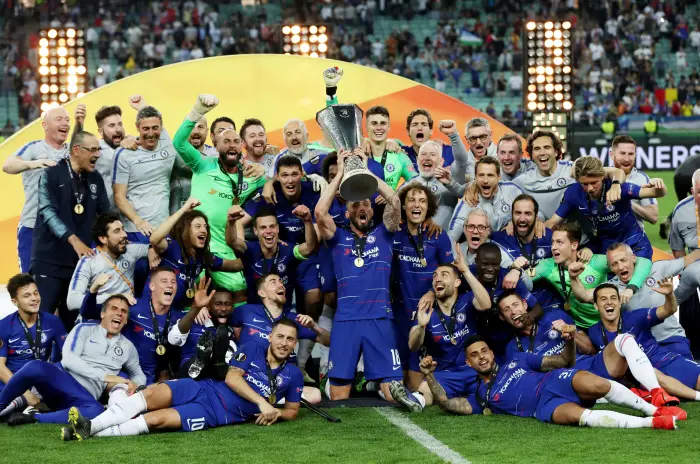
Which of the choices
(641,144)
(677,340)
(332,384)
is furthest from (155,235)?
(641,144)

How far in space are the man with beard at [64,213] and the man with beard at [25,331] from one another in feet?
1.82

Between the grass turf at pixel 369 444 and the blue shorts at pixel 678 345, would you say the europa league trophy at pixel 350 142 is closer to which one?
the grass turf at pixel 369 444

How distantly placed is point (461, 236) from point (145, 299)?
88.2 inches

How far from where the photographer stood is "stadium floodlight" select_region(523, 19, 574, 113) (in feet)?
42.6

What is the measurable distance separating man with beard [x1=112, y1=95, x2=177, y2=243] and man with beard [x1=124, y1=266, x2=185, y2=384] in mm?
727

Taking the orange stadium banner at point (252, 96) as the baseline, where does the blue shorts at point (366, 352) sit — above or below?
below

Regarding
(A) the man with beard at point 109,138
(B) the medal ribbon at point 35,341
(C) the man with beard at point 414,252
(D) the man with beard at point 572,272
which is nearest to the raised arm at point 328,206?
(C) the man with beard at point 414,252

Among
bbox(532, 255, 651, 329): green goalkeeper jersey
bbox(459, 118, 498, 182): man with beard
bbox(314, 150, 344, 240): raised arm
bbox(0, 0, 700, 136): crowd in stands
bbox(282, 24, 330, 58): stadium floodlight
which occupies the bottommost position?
bbox(532, 255, 651, 329): green goalkeeper jersey

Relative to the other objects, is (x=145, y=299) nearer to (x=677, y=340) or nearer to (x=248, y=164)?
(x=248, y=164)

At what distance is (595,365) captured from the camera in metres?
6.87

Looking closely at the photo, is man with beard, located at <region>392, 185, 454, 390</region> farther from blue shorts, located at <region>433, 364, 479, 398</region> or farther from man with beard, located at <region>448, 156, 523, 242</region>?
blue shorts, located at <region>433, 364, 479, 398</region>

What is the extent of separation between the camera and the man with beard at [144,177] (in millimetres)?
8000

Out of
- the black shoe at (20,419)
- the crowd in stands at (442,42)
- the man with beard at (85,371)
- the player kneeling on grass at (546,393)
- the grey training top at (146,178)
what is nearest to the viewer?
the player kneeling on grass at (546,393)

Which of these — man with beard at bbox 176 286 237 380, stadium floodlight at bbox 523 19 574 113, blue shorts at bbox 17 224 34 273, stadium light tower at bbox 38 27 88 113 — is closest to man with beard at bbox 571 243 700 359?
man with beard at bbox 176 286 237 380
